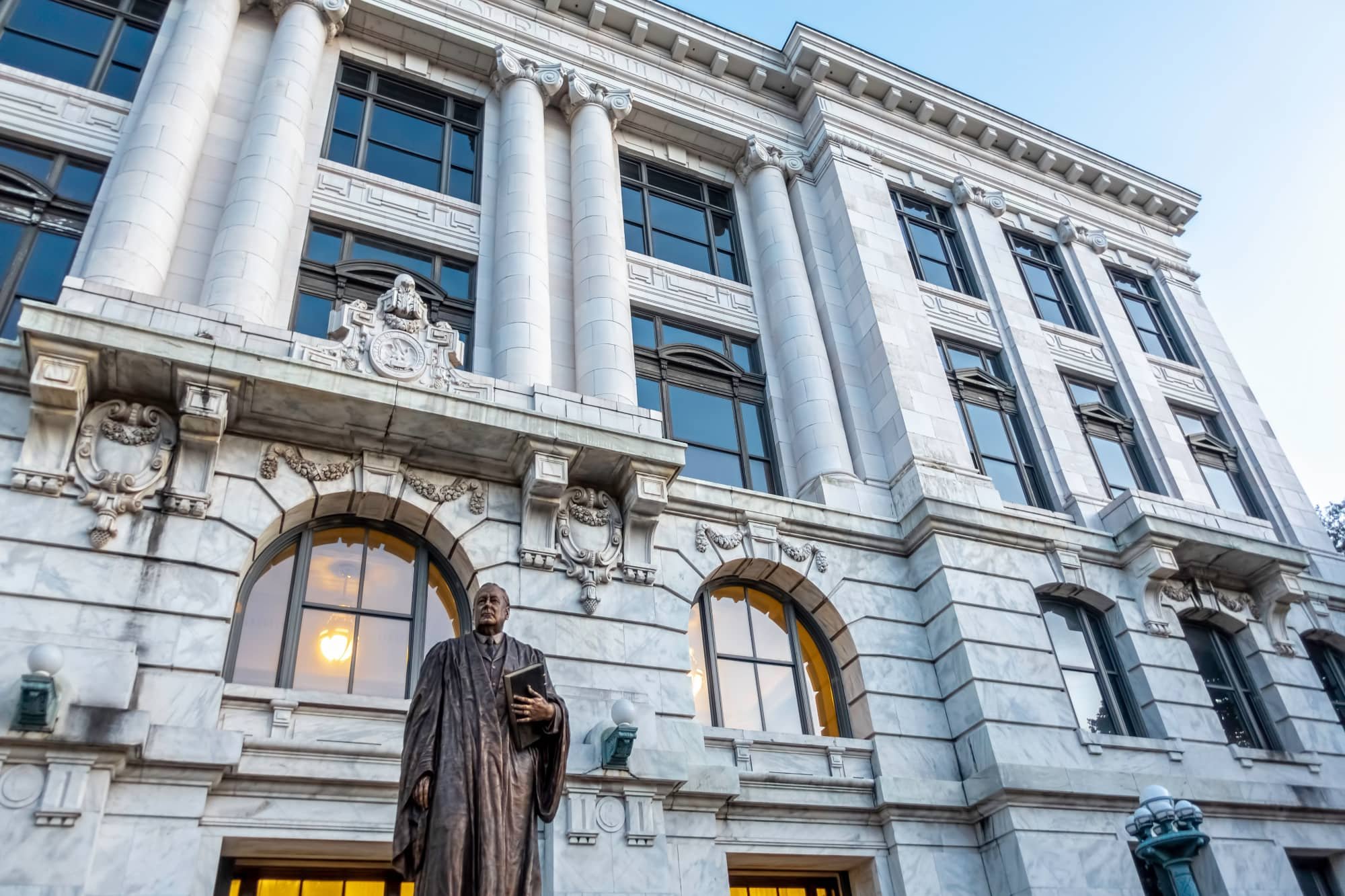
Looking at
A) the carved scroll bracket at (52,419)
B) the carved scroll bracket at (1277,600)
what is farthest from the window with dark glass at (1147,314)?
the carved scroll bracket at (52,419)

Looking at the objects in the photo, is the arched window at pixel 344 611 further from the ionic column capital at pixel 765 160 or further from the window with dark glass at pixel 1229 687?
the window with dark glass at pixel 1229 687

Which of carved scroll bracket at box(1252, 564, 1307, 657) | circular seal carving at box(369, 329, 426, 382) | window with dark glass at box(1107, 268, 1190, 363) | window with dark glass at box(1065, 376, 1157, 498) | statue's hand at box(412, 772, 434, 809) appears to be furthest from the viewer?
window with dark glass at box(1107, 268, 1190, 363)

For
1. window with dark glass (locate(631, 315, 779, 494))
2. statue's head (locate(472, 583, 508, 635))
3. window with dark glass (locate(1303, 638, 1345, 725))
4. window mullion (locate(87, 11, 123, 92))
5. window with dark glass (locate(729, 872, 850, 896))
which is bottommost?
window with dark glass (locate(729, 872, 850, 896))

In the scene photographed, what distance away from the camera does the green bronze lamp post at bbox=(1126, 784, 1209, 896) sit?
31.3ft

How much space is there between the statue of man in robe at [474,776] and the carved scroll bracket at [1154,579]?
12.3 meters

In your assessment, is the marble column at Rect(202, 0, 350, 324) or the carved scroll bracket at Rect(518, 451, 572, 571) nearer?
the carved scroll bracket at Rect(518, 451, 572, 571)

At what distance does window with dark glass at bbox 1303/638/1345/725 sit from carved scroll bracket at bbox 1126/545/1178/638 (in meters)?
3.78

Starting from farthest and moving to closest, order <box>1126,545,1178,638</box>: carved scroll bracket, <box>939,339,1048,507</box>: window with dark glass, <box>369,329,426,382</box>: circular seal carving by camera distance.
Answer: <box>939,339,1048,507</box>: window with dark glass
<box>1126,545,1178,638</box>: carved scroll bracket
<box>369,329,426,382</box>: circular seal carving

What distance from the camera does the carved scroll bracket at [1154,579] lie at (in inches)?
622

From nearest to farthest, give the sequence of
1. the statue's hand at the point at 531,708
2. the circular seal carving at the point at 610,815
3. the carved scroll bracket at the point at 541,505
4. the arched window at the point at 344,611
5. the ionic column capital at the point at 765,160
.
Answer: the statue's hand at the point at 531,708 < the circular seal carving at the point at 610,815 < the arched window at the point at 344,611 < the carved scroll bracket at the point at 541,505 < the ionic column capital at the point at 765,160

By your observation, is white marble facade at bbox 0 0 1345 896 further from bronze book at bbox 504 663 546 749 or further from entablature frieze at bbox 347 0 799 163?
bronze book at bbox 504 663 546 749

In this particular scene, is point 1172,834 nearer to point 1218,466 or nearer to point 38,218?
point 1218,466

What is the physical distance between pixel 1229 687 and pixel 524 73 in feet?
54.3

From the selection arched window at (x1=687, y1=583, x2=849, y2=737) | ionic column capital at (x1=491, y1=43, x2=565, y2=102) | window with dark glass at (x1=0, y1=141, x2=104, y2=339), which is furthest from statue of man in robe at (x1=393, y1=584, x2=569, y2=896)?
ionic column capital at (x1=491, y1=43, x2=565, y2=102)
